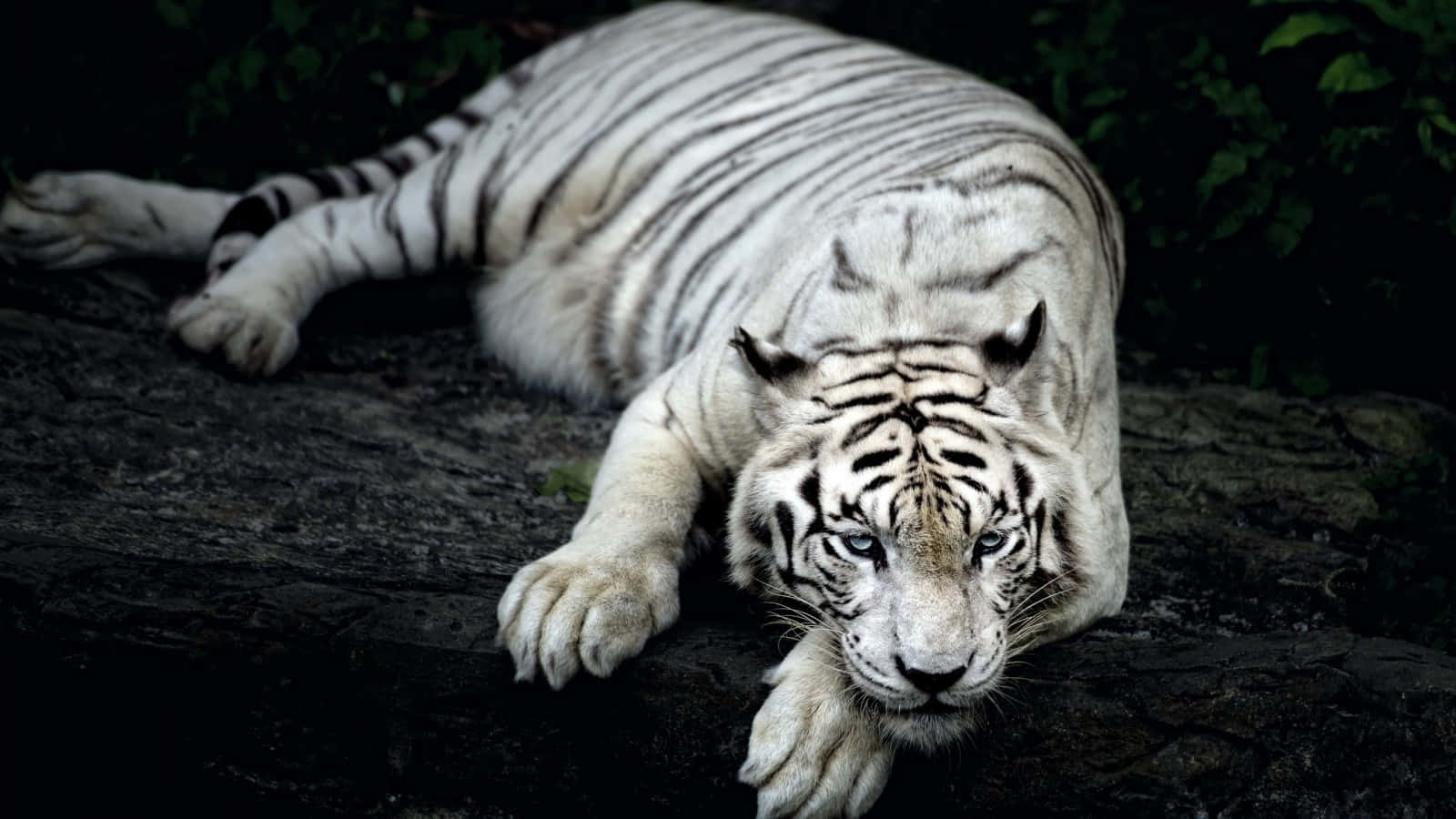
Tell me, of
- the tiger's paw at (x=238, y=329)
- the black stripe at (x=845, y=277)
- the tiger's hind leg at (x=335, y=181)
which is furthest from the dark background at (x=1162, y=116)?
the black stripe at (x=845, y=277)

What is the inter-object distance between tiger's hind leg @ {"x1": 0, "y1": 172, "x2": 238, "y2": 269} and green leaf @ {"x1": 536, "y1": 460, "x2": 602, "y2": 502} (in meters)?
1.17

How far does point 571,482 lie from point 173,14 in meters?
1.88

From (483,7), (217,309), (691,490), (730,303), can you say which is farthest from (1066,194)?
(483,7)

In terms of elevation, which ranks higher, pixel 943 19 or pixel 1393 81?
pixel 1393 81

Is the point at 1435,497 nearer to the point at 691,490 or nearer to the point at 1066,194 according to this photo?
the point at 1066,194

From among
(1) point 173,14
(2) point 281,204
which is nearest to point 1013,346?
(2) point 281,204

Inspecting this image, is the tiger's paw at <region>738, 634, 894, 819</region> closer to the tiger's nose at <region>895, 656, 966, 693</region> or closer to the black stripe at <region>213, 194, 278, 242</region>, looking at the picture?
the tiger's nose at <region>895, 656, 966, 693</region>

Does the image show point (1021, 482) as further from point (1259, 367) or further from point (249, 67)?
point (249, 67)

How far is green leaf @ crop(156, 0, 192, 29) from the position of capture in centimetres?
359

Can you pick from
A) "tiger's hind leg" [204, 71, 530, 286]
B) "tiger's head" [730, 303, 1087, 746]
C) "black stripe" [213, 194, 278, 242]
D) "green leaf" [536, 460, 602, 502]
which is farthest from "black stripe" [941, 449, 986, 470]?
"black stripe" [213, 194, 278, 242]

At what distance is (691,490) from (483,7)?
2492 millimetres

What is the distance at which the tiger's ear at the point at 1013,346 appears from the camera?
1.80 m

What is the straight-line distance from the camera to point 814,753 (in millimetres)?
1675

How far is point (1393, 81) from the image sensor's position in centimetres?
296
